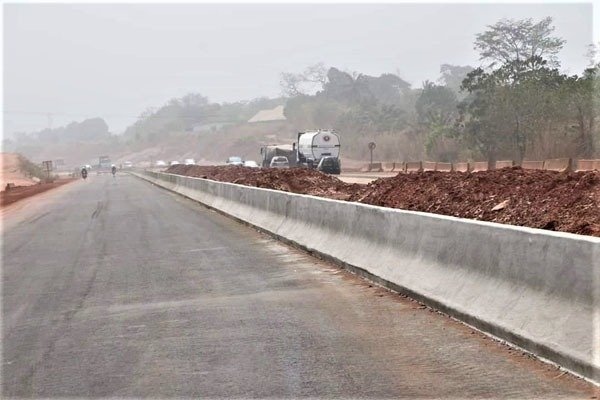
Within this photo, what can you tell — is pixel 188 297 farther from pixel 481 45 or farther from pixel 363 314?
pixel 481 45

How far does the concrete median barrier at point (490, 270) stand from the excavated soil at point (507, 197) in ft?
4.84

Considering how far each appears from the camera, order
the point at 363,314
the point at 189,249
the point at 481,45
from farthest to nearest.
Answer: the point at 481,45
the point at 189,249
the point at 363,314

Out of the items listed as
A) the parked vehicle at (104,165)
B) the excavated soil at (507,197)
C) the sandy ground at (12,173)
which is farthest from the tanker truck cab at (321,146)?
the parked vehicle at (104,165)

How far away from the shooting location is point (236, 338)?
6.67 meters

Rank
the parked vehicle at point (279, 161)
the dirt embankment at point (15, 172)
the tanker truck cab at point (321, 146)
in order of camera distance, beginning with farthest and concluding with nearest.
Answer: the dirt embankment at point (15, 172) < the parked vehicle at point (279, 161) < the tanker truck cab at point (321, 146)

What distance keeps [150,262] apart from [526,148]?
4293 centimetres

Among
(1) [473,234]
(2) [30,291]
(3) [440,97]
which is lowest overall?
(2) [30,291]

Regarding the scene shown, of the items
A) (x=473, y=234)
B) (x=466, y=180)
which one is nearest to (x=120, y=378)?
(x=473, y=234)

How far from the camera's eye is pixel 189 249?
13820 mm

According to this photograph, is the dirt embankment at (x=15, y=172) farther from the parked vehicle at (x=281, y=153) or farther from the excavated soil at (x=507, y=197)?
the excavated soil at (x=507, y=197)

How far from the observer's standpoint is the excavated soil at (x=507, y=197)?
854 centimetres

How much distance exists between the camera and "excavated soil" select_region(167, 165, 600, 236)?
336 inches

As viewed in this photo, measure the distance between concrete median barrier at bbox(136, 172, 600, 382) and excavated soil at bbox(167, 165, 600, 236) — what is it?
148 cm

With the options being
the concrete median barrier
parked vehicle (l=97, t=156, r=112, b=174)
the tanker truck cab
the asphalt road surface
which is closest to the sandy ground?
parked vehicle (l=97, t=156, r=112, b=174)
